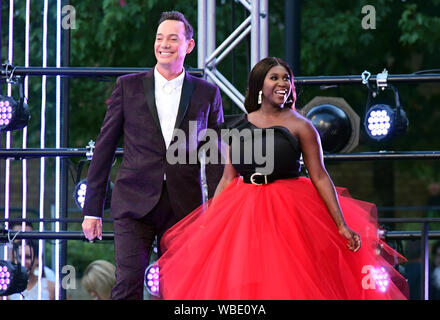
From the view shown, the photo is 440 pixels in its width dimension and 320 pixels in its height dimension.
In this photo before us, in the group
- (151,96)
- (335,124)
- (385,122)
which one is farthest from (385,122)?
(151,96)

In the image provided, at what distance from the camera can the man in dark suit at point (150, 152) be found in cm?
454

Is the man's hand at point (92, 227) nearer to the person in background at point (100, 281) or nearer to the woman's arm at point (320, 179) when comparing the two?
the woman's arm at point (320, 179)

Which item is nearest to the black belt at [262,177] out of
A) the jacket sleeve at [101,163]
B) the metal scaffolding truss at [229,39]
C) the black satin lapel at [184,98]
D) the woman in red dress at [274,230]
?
the woman in red dress at [274,230]

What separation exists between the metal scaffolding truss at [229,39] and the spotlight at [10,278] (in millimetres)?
1945

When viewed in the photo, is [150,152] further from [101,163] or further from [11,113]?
[11,113]

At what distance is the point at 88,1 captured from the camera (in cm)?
1112

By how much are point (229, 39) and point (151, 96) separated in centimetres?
154

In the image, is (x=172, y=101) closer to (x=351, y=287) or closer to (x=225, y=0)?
(x=351, y=287)

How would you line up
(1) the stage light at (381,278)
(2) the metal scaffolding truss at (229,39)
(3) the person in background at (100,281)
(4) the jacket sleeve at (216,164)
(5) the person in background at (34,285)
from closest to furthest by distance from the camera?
1. (1) the stage light at (381,278)
2. (4) the jacket sleeve at (216,164)
3. (2) the metal scaffolding truss at (229,39)
4. (5) the person in background at (34,285)
5. (3) the person in background at (100,281)

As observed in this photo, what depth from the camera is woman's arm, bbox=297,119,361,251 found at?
14.2 feet

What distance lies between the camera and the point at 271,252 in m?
4.14

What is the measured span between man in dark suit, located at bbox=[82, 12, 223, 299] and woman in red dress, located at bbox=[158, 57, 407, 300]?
0.14 metres

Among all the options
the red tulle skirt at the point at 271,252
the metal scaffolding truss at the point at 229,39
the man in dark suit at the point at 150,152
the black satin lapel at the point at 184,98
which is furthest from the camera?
the metal scaffolding truss at the point at 229,39

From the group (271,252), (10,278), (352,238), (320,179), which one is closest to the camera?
(271,252)
